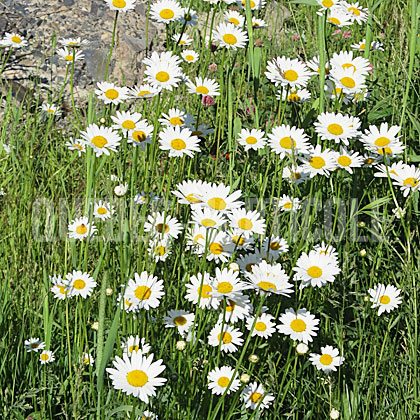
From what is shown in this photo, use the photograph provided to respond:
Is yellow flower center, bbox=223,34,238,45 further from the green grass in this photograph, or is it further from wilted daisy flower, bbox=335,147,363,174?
wilted daisy flower, bbox=335,147,363,174

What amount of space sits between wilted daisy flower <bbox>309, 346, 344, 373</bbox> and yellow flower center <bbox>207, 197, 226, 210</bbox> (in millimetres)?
482

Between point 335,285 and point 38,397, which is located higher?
point 335,285

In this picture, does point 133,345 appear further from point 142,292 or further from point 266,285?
point 266,285

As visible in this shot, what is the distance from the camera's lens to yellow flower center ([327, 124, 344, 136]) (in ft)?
6.19

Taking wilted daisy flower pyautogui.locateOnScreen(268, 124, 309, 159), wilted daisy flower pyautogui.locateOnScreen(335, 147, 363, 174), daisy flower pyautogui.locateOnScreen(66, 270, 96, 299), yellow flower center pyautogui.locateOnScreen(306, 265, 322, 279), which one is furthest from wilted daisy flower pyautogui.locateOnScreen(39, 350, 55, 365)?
wilted daisy flower pyautogui.locateOnScreen(335, 147, 363, 174)

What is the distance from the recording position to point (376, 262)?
199cm

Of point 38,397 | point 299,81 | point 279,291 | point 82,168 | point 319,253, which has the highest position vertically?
point 299,81

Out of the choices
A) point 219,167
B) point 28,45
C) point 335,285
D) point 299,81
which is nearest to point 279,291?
point 335,285

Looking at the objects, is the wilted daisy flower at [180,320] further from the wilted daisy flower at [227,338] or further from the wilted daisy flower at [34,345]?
the wilted daisy flower at [34,345]

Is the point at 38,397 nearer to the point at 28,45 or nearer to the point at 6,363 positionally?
the point at 6,363

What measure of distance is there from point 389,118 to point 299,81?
657mm

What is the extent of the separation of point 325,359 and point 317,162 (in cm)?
60

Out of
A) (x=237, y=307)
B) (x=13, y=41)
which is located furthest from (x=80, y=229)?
(x=13, y=41)

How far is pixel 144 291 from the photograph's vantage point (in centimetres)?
154
